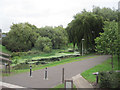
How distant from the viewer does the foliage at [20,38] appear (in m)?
25.8

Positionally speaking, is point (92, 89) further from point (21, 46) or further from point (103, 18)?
point (21, 46)

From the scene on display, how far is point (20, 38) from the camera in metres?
25.6

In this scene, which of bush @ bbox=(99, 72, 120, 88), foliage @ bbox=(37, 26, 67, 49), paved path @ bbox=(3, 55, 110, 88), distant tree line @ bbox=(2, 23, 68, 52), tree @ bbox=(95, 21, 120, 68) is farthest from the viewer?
foliage @ bbox=(37, 26, 67, 49)

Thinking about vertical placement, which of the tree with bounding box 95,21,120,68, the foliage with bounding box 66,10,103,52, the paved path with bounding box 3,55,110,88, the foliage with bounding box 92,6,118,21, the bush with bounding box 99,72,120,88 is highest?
the foliage with bounding box 92,6,118,21

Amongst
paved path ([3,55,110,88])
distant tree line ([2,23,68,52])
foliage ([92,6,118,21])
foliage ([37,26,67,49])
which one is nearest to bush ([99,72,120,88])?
paved path ([3,55,110,88])

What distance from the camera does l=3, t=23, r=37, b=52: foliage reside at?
2581 centimetres

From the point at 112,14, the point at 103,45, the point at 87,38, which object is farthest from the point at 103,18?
the point at 103,45

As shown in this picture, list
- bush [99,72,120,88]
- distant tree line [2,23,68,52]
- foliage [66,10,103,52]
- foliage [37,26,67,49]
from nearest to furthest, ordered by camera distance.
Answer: bush [99,72,120,88], foliage [66,10,103,52], distant tree line [2,23,68,52], foliage [37,26,67,49]

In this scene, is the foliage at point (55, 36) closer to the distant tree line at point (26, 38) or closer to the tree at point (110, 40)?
the distant tree line at point (26, 38)

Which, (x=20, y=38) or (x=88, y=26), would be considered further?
(x=20, y=38)

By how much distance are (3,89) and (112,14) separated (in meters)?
21.4

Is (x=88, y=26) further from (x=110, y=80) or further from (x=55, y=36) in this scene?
(x=110, y=80)

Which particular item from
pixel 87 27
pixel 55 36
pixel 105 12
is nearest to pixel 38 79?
pixel 87 27

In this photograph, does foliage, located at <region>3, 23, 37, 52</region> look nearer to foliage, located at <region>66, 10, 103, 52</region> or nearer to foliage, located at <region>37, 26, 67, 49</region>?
foliage, located at <region>37, 26, 67, 49</region>
